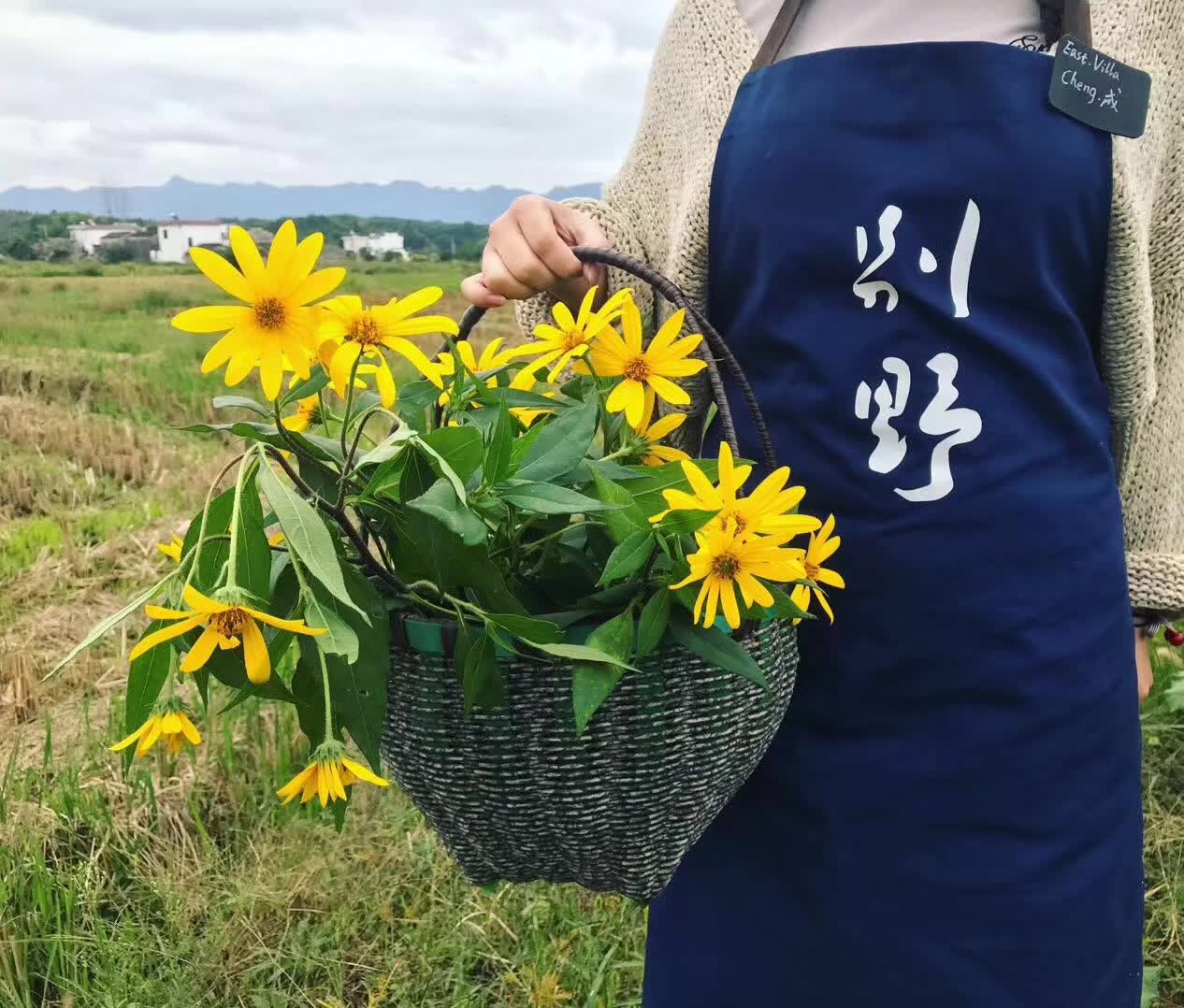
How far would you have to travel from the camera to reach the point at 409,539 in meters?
0.54

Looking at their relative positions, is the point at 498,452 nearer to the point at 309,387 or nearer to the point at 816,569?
the point at 309,387

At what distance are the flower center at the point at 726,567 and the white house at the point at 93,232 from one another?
6.18 metres

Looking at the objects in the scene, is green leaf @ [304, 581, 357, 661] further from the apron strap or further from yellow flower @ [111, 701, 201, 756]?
the apron strap

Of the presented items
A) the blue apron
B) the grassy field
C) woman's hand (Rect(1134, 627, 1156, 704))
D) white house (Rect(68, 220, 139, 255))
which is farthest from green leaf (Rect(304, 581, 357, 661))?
white house (Rect(68, 220, 139, 255))

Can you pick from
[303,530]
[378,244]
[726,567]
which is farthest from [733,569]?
[378,244]

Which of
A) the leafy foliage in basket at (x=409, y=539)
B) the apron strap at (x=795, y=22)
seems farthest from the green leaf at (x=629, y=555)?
the apron strap at (x=795, y=22)

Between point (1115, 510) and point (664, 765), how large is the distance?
16.8 inches

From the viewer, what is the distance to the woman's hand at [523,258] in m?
0.73

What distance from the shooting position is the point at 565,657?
55 centimetres

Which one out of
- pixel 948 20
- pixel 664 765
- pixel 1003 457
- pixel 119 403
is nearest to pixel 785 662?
pixel 664 765

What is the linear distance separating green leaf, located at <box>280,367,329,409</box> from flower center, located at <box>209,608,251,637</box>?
0.11 m

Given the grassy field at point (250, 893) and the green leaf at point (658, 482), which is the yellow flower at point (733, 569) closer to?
the green leaf at point (658, 482)

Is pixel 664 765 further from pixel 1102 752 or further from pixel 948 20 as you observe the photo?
pixel 948 20

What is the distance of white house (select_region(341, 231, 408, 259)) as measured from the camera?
29.4 feet
